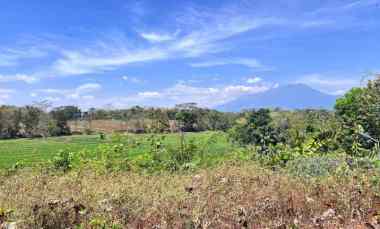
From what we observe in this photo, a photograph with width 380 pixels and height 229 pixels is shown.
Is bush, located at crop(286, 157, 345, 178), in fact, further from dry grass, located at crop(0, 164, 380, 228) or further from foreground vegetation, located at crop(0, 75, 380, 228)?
dry grass, located at crop(0, 164, 380, 228)

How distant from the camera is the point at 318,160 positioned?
267 inches

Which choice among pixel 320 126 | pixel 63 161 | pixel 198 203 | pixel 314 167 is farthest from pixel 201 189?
pixel 320 126

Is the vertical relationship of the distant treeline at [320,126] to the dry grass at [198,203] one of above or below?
above

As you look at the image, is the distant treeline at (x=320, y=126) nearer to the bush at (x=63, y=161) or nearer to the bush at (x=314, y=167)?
the bush at (x=314, y=167)

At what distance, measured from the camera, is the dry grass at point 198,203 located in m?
3.70

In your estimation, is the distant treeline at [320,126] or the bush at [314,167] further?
the distant treeline at [320,126]

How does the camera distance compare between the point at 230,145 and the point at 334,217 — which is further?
the point at 230,145

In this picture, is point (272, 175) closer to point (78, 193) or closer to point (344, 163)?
point (344, 163)

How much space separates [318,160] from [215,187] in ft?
8.09

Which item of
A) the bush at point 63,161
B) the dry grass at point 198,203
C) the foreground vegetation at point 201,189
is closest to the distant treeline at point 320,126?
the foreground vegetation at point 201,189

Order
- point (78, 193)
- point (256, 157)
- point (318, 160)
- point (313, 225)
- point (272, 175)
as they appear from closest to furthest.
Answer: point (313, 225) → point (78, 193) → point (272, 175) → point (318, 160) → point (256, 157)

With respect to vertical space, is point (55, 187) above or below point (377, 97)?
below

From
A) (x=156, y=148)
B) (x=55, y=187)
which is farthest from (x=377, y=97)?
(x=55, y=187)

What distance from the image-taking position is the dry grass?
3.70 meters
